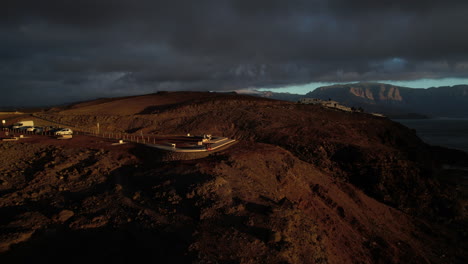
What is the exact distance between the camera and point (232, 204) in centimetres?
1338

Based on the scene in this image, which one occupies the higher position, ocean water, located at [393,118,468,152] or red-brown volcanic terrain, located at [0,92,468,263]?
red-brown volcanic terrain, located at [0,92,468,263]

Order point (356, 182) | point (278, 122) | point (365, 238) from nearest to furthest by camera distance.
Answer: point (365, 238)
point (356, 182)
point (278, 122)

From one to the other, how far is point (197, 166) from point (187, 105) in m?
31.1

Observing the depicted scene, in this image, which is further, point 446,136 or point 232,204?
point 446,136

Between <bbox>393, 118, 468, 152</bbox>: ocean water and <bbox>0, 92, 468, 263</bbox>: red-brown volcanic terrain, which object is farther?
<bbox>393, 118, 468, 152</bbox>: ocean water

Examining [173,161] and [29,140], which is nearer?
[173,161]

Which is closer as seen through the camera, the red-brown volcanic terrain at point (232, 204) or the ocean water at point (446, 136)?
the red-brown volcanic terrain at point (232, 204)

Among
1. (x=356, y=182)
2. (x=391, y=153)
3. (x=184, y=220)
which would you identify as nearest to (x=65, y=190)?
(x=184, y=220)

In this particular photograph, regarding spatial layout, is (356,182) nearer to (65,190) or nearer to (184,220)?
(184,220)

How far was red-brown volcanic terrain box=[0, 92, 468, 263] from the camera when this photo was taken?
36.8 ft

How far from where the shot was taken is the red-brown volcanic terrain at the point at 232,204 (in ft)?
36.8

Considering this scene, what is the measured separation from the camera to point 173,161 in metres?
20.1

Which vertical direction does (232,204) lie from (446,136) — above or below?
above

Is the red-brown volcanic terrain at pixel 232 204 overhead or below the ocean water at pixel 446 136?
A: overhead
